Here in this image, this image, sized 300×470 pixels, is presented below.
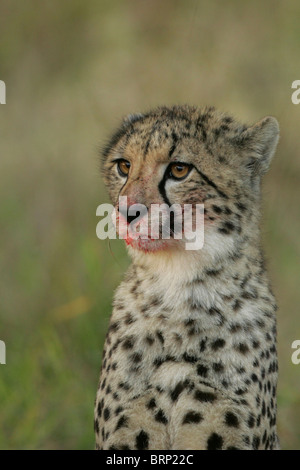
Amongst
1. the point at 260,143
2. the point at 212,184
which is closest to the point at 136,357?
the point at 212,184

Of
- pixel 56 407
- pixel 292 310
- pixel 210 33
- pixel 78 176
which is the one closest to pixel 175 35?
pixel 210 33

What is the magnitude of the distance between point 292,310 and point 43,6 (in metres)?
3.26

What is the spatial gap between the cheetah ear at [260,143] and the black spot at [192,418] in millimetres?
885

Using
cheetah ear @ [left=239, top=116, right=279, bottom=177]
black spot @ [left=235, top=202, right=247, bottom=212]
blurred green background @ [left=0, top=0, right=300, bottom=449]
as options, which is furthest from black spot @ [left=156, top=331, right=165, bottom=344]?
blurred green background @ [left=0, top=0, right=300, bottom=449]

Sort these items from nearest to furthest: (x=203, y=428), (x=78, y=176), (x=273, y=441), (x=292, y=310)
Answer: (x=203, y=428) < (x=273, y=441) < (x=292, y=310) < (x=78, y=176)

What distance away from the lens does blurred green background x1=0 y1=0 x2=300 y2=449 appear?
216 inches

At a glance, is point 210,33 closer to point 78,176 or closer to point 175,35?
point 175,35

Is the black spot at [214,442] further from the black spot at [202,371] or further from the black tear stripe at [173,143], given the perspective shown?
the black tear stripe at [173,143]

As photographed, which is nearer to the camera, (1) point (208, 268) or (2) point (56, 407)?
(1) point (208, 268)

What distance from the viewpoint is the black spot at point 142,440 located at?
12.2 feet

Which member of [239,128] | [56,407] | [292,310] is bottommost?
[56,407]

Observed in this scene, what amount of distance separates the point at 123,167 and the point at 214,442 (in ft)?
3.25

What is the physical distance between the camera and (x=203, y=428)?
12.0 ft

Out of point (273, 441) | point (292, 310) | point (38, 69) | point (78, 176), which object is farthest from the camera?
point (38, 69)
